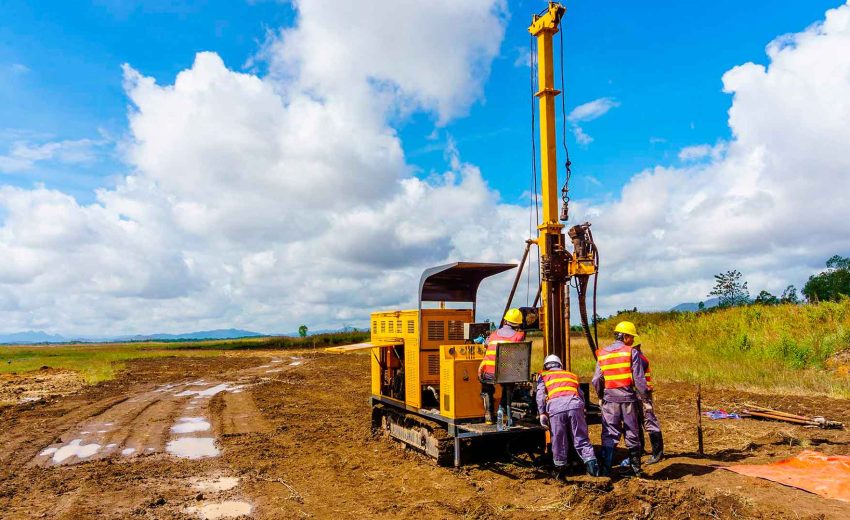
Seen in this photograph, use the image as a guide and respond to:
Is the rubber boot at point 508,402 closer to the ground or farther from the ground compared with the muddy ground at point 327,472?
farther from the ground

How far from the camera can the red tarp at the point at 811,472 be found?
7.15 m

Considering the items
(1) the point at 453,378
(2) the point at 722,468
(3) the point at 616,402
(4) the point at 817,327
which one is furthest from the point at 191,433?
(4) the point at 817,327

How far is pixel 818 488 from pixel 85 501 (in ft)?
31.7

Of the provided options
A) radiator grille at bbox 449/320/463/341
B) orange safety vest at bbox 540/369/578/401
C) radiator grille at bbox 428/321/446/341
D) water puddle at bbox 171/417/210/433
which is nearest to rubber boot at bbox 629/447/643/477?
orange safety vest at bbox 540/369/578/401

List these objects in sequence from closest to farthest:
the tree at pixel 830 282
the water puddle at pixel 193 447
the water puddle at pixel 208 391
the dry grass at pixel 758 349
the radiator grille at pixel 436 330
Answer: the radiator grille at pixel 436 330 < the water puddle at pixel 193 447 < the dry grass at pixel 758 349 < the water puddle at pixel 208 391 < the tree at pixel 830 282

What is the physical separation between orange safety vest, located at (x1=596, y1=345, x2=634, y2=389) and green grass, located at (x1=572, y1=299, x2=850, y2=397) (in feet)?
35.6

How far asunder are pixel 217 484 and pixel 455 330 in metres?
4.81

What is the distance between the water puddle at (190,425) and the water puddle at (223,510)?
668cm

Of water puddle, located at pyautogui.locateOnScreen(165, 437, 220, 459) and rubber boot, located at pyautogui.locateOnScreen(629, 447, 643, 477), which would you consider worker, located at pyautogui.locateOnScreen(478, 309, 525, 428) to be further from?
water puddle, located at pyautogui.locateOnScreen(165, 437, 220, 459)

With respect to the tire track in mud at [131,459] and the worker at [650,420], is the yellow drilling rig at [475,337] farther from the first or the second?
the tire track in mud at [131,459]

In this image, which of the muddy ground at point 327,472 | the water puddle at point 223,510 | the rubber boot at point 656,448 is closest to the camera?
the muddy ground at point 327,472

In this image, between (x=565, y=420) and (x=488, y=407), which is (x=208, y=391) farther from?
(x=565, y=420)

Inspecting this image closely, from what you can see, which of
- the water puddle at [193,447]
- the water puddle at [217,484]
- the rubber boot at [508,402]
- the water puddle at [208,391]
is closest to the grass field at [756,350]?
the water puddle at [208,391]

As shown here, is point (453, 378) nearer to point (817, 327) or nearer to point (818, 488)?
point (818, 488)
